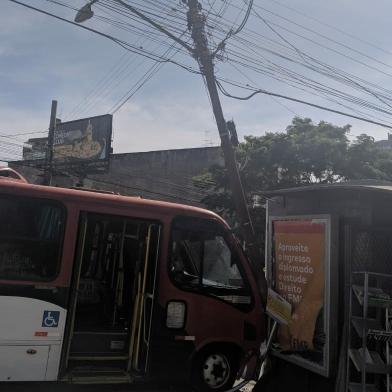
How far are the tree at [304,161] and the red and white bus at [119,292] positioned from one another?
10124 millimetres

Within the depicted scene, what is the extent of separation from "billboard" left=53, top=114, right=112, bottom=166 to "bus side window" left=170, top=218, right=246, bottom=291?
23.8 m

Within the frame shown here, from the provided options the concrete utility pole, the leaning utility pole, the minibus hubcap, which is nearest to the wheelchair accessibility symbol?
the minibus hubcap

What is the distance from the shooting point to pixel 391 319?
15.9 feet

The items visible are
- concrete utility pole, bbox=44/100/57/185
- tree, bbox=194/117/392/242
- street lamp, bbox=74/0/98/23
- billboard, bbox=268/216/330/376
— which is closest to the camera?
billboard, bbox=268/216/330/376

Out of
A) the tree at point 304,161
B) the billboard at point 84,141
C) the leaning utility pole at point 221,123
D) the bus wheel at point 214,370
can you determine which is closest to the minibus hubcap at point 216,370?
the bus wheel at point 214,370

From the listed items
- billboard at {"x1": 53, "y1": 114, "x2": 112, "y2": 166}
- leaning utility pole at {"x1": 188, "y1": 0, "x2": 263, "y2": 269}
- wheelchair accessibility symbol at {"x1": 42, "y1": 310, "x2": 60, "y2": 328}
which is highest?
billboard at {"x1": 53, "y1": 114, "x2": 112, "y2": 166}

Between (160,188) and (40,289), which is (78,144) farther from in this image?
(40,289)

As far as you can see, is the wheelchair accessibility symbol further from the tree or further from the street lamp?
the tree

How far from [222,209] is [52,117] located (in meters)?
10.9

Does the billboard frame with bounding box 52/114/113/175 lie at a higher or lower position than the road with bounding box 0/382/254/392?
higher

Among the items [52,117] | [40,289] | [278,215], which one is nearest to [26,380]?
[40,289]

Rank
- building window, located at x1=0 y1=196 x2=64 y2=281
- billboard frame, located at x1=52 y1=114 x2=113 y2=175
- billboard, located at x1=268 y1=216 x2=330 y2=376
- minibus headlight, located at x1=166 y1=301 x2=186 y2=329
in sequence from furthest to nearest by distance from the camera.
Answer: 1. billboard frame, located at x1=52 y1=114 x2=113 y2=175
2. minibus headlight, located at x1=166 y1=301 x2=186 y2=329
3. building window, located at x1=0 y1=196 x2=64 y2=281
4. billboard, located at x1=268 y1=216 x2=330 y2=376

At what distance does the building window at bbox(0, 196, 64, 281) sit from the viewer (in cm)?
537

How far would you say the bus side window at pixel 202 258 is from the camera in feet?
20.2
